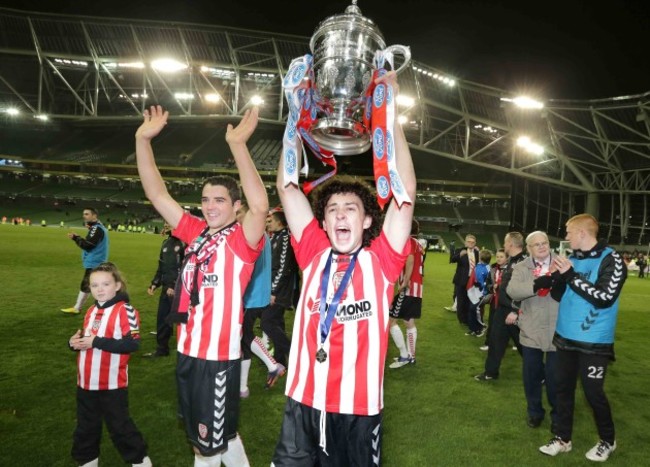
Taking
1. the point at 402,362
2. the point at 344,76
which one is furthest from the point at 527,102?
the point at 344,76

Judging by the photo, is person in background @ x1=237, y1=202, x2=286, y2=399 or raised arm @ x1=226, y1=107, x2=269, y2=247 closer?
raised arm @ x1=226, y1=107, x2=269, y2=247

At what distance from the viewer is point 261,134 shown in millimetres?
57531

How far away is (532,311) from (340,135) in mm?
3123

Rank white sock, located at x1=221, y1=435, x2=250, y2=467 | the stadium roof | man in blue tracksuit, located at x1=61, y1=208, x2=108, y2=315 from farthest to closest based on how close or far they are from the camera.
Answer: the stadium roof < man in blue tracksuit, located at x1=61, y1=208, x2=108, y2=315 < white sock, located at x1=221, y1=435, x2=250, y2=467

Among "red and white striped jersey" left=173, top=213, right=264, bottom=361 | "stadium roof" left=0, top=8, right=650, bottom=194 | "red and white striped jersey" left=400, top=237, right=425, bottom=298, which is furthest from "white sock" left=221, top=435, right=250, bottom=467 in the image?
"stadium roof" left=0, top=8, right=650, bottom=194

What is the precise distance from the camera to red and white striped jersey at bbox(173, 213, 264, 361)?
2793mm

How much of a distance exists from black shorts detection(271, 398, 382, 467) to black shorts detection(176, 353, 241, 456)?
0.71 meters

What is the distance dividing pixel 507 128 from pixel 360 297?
24.8 meters

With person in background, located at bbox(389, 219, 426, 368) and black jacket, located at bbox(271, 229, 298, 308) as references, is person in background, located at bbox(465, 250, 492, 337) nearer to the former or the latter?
person in background, located at bbox(389, 219, 426, 368)

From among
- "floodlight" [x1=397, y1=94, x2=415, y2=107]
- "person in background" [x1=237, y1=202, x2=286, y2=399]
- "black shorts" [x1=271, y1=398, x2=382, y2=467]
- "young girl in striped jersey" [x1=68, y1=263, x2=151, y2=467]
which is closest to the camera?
"black shorts" [x1=271, y1=398, x2=382, y2=467]

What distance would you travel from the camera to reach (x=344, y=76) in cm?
276

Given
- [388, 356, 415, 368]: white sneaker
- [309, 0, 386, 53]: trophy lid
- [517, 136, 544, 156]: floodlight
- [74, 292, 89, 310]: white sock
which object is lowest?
[388, 356, 415, 368]: white sneaker

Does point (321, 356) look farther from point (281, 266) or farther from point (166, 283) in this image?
point (166, 283)

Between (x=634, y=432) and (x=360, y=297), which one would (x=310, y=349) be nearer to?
(x=360, y=297)
